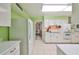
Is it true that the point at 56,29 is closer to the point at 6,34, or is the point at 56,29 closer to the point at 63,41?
the point at 63,41

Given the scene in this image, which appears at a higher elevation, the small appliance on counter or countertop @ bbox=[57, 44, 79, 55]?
countertop @ bbox=[57, 44, 79, 55]

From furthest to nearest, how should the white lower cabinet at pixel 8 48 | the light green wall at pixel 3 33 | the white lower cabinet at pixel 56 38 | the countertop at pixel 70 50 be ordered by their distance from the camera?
the white lower cabinet at pixel 56 38
the light green wall at pixel 3 33
the white lower cabinet at pixel 8 48
the countertop at pixel 70 50

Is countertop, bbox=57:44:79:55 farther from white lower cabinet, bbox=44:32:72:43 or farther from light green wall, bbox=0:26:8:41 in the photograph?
white lower cabinet, bbox=44:32:72:43

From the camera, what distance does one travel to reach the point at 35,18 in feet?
40.3

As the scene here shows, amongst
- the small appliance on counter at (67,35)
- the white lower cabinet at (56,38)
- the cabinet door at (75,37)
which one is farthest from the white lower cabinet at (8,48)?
the cabinet door at (75,37)

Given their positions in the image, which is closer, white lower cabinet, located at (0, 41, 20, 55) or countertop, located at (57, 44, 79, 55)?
countertop, located at (57, 44, 79, 55)

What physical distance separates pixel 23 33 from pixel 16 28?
0.30m

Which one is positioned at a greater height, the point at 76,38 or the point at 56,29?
the point at 56,29

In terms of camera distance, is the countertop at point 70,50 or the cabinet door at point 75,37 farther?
the cabinet door at point 75,37

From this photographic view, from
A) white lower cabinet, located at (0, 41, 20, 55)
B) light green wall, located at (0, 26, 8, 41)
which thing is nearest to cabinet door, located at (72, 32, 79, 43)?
light green wall, located at (0, 26, 8, 41)

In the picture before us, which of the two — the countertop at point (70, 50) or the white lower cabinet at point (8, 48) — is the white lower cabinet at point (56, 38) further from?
the countertop at point (70, 50)
